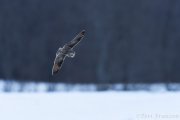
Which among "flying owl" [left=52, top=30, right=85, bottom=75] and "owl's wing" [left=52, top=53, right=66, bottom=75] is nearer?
"flying owl" [left=52, top=30, right=85, bottom=75]

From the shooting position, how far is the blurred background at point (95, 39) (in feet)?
65.5

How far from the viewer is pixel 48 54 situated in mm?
20359

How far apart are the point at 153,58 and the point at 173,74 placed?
974 millimetres
